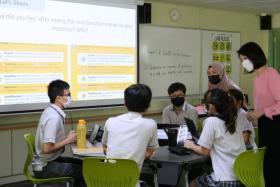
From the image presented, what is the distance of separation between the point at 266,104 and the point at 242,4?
3.24 meters

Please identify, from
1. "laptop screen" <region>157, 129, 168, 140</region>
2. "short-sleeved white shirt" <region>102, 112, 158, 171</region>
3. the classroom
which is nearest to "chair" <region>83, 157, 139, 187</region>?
"short-sleeved white shirt" <region>102, 112, 158, 171</region>

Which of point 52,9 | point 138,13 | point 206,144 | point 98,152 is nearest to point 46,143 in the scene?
point 98,152

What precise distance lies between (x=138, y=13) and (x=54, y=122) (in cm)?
287

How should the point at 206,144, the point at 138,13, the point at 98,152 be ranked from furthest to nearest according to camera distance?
the point at 138,13, the point at 98,152, the point at 206,144

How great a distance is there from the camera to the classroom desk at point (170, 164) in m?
2.71

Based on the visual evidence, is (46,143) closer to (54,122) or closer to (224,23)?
(54,122)

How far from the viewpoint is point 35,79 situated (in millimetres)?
4602

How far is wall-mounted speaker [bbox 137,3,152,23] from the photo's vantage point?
18.4ft

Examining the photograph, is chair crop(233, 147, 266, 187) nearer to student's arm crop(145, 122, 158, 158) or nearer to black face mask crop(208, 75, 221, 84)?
student's arm crop(145, 122, 158, 158)

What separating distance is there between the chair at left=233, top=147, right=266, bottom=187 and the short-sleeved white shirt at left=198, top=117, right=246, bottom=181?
5cm

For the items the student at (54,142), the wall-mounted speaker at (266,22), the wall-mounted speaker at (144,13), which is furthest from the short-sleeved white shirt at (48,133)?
the wall-mounted speaker at (266,22)

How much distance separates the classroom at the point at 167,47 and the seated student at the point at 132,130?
6.29ft

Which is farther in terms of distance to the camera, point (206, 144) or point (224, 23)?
point (224, 23)

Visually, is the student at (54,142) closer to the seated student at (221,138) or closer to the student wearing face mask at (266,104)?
the seated student at (221,138)
